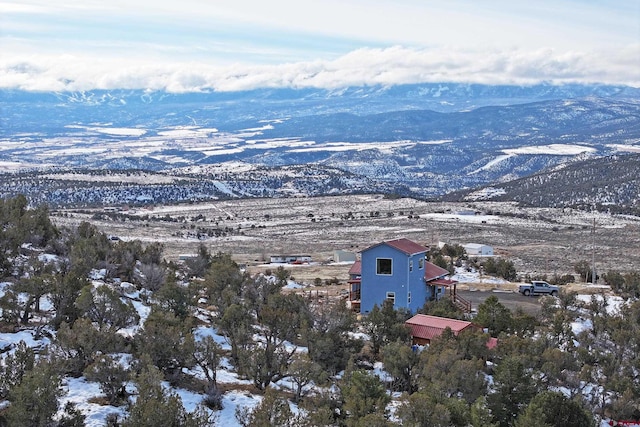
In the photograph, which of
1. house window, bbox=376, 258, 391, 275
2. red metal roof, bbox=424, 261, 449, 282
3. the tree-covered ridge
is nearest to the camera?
the tree-covered ridge

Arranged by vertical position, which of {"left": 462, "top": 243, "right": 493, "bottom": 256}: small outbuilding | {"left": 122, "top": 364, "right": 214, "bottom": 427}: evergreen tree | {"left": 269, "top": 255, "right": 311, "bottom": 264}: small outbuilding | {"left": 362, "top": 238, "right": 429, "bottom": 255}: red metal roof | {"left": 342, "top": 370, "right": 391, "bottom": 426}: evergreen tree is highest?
{"left": 122, "top": 364, "right": 214, "bottom": 427}: evergreen tree

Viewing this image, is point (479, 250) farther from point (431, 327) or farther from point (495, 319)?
point (431, 327)

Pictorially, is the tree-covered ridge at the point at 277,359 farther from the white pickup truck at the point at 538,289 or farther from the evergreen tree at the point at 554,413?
the white pickup truck at the point at 538,289

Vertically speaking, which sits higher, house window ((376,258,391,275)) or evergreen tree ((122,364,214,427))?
evergreen tree ((122,364,214,427))

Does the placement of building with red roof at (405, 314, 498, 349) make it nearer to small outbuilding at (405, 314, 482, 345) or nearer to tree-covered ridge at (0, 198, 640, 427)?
small outbuilding at (405, 314, 482, 345)

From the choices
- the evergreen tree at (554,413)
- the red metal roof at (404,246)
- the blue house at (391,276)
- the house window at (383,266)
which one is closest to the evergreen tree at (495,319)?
the blue house at (391,276)

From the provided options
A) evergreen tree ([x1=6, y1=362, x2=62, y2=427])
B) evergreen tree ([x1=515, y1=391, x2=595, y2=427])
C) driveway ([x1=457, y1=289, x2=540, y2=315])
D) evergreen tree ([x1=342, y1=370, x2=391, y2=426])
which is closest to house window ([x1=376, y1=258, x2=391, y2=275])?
driveway ([x1=457, y1=289, x2=540, y2=315])

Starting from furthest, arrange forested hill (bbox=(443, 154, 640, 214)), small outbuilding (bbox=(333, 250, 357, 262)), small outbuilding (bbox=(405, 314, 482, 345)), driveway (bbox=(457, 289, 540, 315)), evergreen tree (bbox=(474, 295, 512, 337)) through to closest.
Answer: forested hill (bbox=(443, 154, 640, 214)), small outbuilding (bbox=(333, 250, 357, 262)), driveway (bbox=(457, 289, 540, 315)), evergreen tree (bbox=(474, 295, 512, 337)), small outbuilding (bbox=(405, 314, 482, 345))
